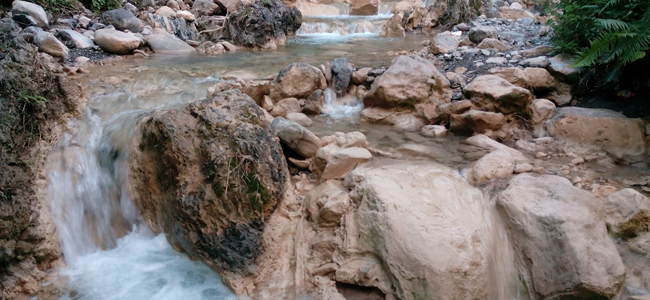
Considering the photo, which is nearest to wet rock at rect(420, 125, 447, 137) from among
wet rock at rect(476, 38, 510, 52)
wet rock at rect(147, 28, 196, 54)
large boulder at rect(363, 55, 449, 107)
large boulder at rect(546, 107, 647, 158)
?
large boulder at rect(363, 55, 449, 107)

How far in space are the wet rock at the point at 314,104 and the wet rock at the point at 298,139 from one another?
4.81 feet

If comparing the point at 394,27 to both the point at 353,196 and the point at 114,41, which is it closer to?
the point at 114,41

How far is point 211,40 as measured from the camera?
9227 mm

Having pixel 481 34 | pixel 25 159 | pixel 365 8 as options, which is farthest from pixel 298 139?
pixel 365 8

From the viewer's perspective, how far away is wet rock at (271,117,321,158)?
3.95m

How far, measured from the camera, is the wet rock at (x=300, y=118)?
4.99 meters

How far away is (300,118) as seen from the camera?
16.6ft

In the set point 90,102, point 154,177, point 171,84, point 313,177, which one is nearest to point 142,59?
point 171,84

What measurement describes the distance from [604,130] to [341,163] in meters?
2.73

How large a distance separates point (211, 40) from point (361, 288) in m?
7.75

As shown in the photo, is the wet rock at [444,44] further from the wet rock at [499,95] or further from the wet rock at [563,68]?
the wet rock at [499,95]

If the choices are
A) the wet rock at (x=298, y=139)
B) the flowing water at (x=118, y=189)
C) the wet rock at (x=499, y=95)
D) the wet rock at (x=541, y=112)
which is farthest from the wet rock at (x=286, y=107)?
the wet rock at (x=541, y=112)

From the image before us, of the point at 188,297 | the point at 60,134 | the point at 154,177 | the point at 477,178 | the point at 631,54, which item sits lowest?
the point at 188,297

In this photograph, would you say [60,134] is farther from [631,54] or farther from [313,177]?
[631,54]
